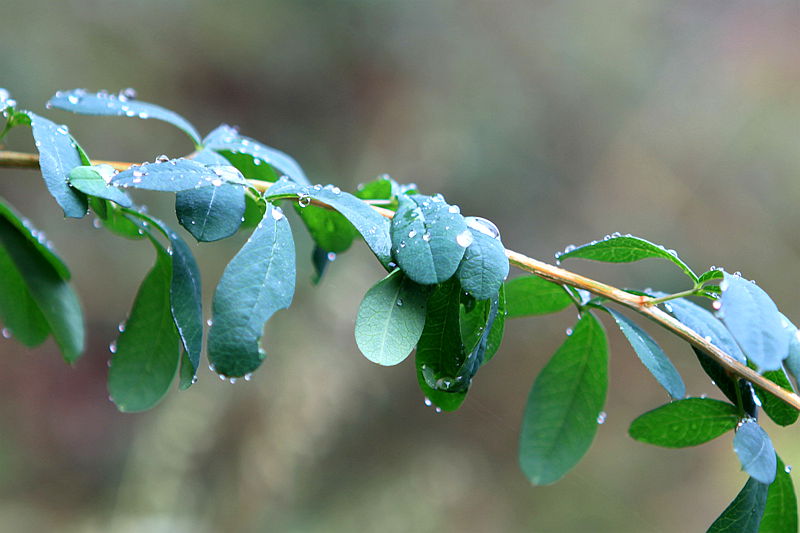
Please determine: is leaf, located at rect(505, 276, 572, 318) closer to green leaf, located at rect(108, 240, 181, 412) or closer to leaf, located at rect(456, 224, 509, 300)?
leaf, located at rect(456, 224, 509, 300)

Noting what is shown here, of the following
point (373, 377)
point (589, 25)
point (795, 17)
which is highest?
point (795, 17)

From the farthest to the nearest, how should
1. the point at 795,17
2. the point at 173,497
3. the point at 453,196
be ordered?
the point at 795,17 → the point at 453,196 → the point at 173,497

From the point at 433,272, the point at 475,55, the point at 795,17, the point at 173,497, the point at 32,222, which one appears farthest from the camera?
the point at 795,17

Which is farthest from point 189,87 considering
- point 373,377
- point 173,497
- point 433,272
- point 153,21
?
point 433,272

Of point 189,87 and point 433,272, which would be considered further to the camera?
point 189,87

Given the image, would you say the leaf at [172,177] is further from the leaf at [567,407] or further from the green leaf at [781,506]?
the green leaf at [781,506]

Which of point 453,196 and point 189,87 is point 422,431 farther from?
point 189,87

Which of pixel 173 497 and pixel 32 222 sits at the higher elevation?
pixel 32 222

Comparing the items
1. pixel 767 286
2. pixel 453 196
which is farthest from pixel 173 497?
pixel 767 286
